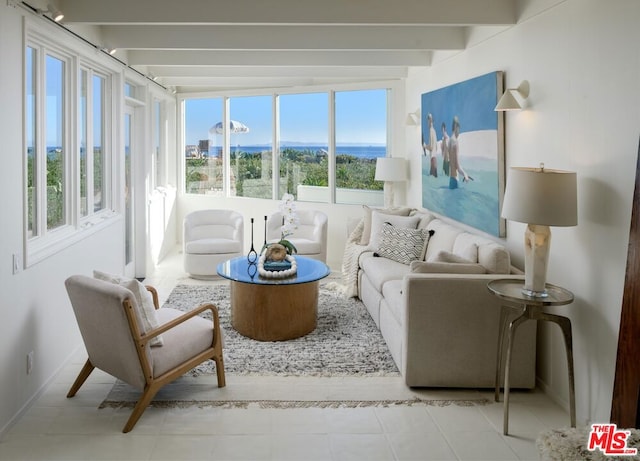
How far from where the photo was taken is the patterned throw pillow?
566cm

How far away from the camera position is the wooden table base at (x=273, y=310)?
480 cm

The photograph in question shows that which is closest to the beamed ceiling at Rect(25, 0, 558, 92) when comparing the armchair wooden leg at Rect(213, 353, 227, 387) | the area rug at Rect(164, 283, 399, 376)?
the armchair wooden leg at Rect(213, 353, 227, 387)

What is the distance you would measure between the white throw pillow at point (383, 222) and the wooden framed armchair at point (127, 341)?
2.77 metres

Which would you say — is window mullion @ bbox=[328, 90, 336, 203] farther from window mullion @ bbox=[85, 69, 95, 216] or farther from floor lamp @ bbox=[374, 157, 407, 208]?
window mullion @ bbox=[85, 69, 95, 216]

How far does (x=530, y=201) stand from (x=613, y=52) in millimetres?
867

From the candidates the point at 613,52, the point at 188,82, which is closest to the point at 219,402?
the point at 613,52

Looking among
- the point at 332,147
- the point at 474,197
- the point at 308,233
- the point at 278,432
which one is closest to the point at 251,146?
the point at 332,147

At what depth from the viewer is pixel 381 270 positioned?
533 centimetres

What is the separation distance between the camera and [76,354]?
443cm

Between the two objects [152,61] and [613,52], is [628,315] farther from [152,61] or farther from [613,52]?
[152,61]

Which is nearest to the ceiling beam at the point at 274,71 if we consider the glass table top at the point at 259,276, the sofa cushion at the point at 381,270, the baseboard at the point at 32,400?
the sofa cushion at the point at 381,270

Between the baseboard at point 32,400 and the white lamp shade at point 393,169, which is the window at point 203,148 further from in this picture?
the baseboard at point 32,400

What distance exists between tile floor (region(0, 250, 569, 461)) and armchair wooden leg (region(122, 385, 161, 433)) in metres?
0.04

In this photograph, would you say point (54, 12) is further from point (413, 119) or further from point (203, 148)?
point (203, 148)
